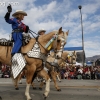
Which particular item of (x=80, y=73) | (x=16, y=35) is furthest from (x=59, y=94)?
(x=80, y=73)

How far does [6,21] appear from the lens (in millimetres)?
6910

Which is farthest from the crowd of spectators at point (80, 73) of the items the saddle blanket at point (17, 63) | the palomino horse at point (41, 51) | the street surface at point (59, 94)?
the saddle blanket at point (17, 63)

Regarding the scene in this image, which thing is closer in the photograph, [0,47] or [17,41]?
[17,41]

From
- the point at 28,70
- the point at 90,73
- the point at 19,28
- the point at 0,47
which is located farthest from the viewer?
the point at 90,73

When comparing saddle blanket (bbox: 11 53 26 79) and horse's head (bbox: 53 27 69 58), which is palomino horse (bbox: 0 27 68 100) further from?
saddle blanket (bbox: 11 53 26 79)

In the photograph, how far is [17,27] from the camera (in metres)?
7.16

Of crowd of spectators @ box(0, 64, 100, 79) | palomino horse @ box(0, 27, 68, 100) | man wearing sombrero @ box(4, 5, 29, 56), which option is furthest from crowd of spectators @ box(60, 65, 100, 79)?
man wearing sombrero @ box(4, 5, 29, 56)

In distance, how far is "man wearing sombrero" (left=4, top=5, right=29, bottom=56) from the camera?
6828 millimetres

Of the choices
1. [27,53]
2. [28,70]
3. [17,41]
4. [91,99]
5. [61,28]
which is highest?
[61,28]

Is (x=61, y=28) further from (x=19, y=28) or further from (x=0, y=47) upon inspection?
(x=0, y=47)

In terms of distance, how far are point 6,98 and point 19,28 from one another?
2684 mm

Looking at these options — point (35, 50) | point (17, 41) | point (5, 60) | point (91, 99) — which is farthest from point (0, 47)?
point (91, 99)

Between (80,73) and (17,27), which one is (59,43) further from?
(80,73)

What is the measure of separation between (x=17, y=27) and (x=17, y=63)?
135 cm
